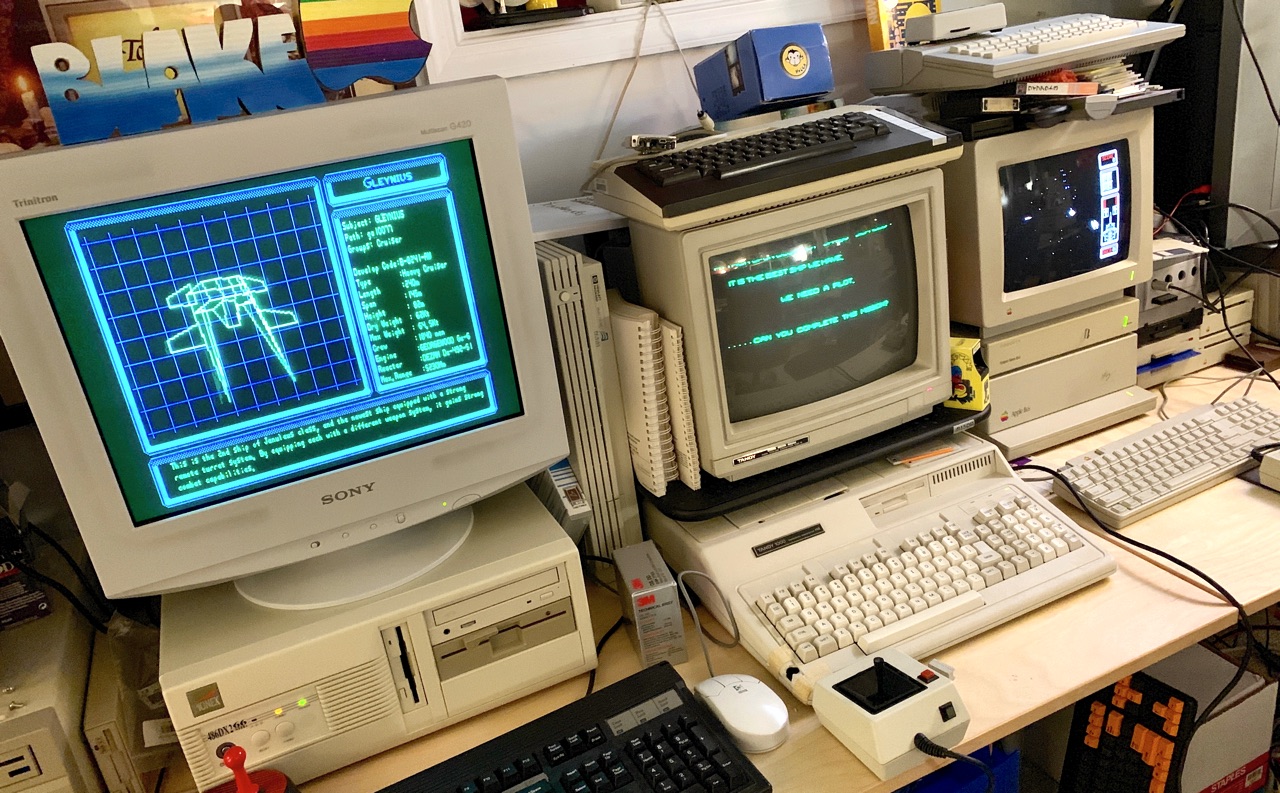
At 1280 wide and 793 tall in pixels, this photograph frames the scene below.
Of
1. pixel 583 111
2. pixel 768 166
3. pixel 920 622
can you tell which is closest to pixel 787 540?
pixel 920 622

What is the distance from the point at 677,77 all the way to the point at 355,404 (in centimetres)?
93

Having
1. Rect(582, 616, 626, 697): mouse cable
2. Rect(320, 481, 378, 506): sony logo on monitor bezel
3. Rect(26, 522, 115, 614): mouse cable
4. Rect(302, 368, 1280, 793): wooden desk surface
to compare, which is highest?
Rect(320, 481, 378, 506): sony logo on monitor bezel

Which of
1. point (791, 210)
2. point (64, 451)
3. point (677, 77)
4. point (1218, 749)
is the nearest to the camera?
point (64, 451)

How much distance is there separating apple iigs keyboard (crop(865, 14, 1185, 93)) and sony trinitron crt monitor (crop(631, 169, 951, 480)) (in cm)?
18

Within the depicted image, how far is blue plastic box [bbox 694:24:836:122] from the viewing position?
1.35 metres

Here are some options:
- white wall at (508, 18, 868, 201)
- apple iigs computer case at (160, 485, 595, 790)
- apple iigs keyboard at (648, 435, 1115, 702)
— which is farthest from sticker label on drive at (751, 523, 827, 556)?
white wall at (508, 18, 868, 201)

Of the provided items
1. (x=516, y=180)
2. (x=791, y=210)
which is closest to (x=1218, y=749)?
(x=791, y=210)

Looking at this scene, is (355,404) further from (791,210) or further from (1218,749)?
(1218,749)

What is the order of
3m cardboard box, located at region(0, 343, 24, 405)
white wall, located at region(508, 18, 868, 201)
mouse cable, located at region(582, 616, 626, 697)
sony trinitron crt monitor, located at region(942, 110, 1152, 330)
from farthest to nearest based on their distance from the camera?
white wall, located at region(508, 18, 868, 201) → sony trinitron crt monitor, located at region(942, 110, 1152, 330) → 3m cardboard box, located at region(0, 343, 24, 405) → mouse cable, located at region(582, 616, 626, 697)

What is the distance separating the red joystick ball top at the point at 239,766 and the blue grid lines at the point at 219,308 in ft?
1.10

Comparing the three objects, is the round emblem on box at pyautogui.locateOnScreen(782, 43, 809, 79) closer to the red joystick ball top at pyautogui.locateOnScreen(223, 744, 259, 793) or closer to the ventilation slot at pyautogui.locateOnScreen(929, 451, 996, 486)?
the ventilation slot at pyautogui.locateOnScreen(929, 451, 996, 486)

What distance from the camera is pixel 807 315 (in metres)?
1.29

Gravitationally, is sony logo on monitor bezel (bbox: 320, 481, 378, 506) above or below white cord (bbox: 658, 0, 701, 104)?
below

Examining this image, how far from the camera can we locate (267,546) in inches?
42.4
